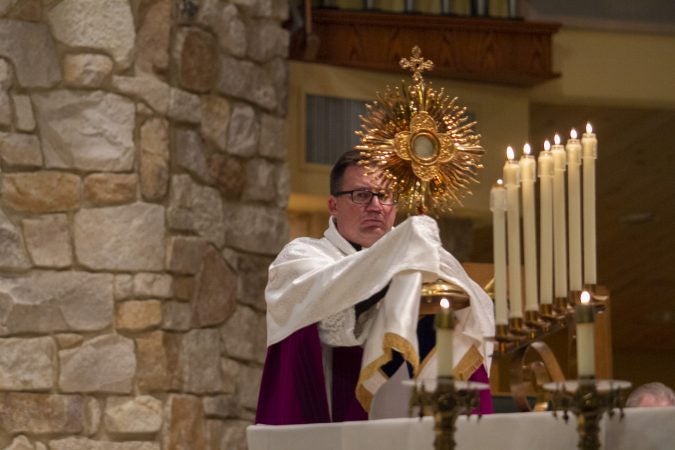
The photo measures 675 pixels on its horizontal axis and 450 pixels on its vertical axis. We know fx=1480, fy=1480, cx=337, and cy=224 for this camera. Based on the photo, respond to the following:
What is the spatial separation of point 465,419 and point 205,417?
3009 mm

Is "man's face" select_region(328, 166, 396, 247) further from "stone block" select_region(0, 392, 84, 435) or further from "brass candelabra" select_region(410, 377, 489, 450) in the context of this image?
"stone block" select_region(0, 392, 84, 435)

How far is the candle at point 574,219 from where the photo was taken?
2.97m

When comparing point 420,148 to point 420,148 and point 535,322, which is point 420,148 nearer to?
point 420,148

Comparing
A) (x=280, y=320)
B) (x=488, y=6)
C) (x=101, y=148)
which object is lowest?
(x=280, y=320)

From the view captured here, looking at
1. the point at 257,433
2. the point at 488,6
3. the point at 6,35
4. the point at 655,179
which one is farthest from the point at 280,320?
the point at 655,179

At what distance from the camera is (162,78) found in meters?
5.78

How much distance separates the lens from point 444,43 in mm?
7777

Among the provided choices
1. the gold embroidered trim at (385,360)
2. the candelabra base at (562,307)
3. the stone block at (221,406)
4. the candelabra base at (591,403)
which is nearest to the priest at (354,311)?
the gold embroidered trim at (385,360)

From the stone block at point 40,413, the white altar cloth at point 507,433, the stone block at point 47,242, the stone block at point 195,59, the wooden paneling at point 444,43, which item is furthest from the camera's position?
the wooden paneling at point 444,43

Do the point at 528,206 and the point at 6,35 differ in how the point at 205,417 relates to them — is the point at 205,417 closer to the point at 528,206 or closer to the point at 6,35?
the point at 6,35

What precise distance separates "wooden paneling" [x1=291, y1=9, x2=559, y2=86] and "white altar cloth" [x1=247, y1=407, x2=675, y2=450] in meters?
4.57

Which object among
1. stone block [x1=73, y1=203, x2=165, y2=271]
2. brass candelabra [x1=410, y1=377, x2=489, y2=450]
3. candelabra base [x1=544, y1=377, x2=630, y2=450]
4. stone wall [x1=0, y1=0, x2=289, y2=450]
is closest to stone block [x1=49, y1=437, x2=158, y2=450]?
stone wall [x1=0, y1=0, x2=289, y2=450]

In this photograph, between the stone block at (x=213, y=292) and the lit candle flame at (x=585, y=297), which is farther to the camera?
the stone block at (x=213, y=292)

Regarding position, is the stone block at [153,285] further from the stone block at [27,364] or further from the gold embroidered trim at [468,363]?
the gold embroidered trim at [468,363]
